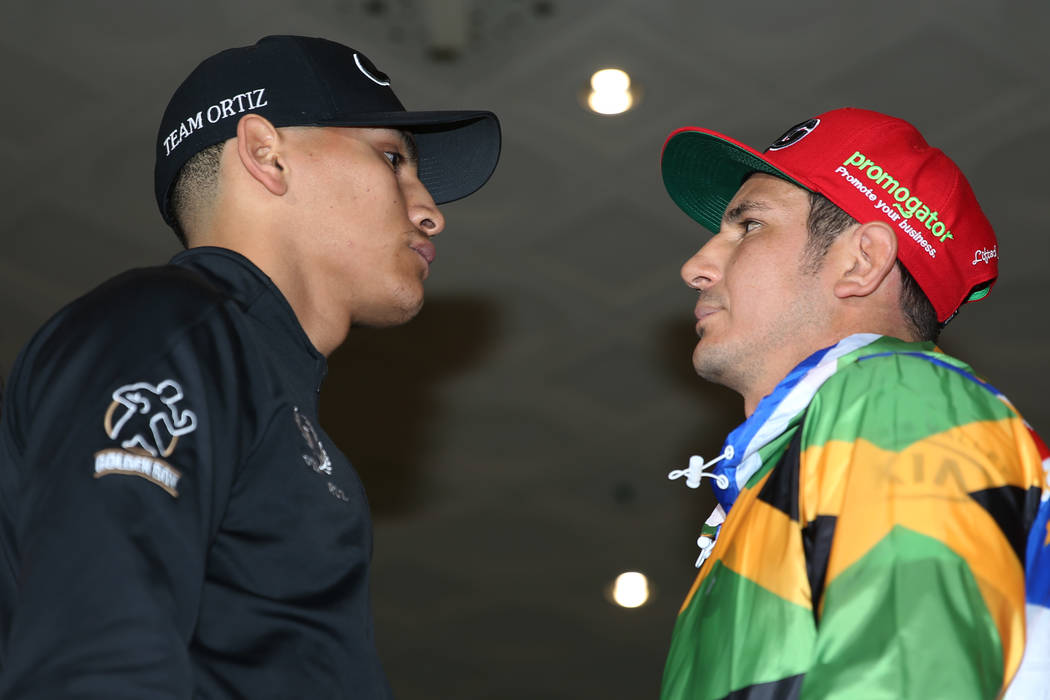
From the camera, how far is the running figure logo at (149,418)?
979 millimetres

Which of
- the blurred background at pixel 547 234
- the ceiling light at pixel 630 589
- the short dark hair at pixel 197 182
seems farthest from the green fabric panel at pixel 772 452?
the ceiling light at pixel 630 589

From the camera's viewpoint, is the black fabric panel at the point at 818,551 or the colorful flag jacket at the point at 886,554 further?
the black fabric panel at the point at 818,551

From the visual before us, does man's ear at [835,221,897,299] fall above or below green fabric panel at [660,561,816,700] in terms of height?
above

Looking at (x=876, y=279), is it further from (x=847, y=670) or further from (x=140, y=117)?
(x=140, y=117)

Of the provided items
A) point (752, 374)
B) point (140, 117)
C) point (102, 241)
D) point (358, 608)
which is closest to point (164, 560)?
point (358, 608)

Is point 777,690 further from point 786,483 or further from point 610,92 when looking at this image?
point 610,92

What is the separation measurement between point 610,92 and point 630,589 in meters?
2.18

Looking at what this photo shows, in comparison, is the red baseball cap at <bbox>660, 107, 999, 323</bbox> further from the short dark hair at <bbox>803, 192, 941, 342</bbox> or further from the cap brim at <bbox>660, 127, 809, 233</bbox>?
the cap brim at <bbox>660, 127, 809, 233</bbox>

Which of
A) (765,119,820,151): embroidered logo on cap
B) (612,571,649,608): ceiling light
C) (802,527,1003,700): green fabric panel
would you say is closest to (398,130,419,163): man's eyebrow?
(765,119,820,151): embroidered logo on cap

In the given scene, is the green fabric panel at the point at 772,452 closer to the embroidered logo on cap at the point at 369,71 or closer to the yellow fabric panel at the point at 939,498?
the yellow fabric panel at the point at 939,498

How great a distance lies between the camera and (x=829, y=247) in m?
1.72

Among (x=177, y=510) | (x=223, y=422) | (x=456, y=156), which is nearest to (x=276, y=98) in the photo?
(x=456, y=156)

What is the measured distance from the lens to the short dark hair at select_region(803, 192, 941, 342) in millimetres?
1707

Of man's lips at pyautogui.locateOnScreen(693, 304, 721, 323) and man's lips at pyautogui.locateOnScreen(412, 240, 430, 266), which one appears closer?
man's lips at pyautogui.locateOnScreen(412, 240, 430, 266)
